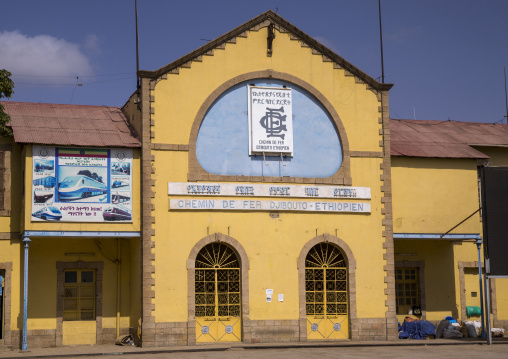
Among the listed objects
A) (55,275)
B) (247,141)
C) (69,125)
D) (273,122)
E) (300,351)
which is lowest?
(300,351)

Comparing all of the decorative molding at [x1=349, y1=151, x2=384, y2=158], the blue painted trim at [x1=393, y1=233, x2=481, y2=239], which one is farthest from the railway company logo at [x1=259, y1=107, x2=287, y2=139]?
the blue painted trim at [x1=393, y1=233, x2=481, y2=239]

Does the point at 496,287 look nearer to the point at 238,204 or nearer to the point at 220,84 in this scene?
the point at 238,204

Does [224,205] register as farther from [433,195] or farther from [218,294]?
[433,195]

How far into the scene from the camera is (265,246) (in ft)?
86.5

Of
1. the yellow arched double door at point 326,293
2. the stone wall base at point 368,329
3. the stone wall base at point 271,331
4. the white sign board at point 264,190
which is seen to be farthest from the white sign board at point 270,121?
the stone wall base at point 368,329

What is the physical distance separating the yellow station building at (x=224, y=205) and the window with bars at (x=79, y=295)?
49mm

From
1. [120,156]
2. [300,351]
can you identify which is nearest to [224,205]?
[120,156]

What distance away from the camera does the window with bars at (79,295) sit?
86.6 feet

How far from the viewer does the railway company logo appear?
27.1m

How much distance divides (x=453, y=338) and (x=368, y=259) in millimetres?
4407

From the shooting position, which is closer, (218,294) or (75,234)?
(75,234)

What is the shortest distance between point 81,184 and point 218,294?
548 cm

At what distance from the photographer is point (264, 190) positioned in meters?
26.7

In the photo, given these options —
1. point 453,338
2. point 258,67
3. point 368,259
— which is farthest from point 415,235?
point 258,67
